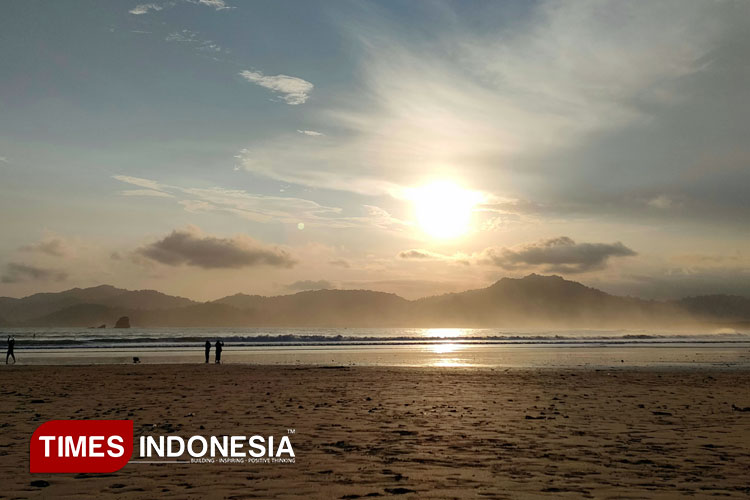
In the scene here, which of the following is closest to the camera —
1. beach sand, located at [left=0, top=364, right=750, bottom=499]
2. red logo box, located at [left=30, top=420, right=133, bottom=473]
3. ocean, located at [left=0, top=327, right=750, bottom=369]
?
beach sand, located at [left=0, top=364, right=750, bottom=499]

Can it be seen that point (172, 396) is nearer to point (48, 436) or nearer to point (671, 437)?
point (48, 436)

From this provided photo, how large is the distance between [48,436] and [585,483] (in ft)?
34.7

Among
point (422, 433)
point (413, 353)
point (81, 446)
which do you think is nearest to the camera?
point (81, 446)

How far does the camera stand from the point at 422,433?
1270cm

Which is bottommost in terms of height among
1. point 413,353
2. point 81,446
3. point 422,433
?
point 413,353

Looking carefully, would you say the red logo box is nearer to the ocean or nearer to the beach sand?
the beach sand

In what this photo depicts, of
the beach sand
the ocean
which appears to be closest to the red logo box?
the beach sand

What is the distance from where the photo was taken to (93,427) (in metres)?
13.4

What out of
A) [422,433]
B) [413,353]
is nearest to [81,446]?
[422,433]

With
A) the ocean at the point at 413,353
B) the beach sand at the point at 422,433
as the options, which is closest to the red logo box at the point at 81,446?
the beach sand at the point at 422,433

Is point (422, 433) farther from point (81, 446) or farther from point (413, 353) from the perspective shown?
point (413, 353)

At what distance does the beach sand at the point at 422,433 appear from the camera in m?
8.41

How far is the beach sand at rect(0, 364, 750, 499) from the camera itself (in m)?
8.41

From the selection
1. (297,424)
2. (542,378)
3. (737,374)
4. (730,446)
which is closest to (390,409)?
(297,424)
